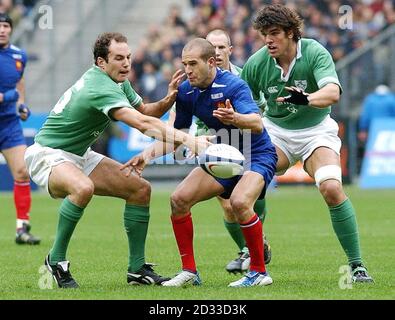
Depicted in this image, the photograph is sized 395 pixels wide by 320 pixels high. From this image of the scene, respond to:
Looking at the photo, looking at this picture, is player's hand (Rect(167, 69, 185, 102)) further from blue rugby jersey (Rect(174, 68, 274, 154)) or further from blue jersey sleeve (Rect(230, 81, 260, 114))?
blue jersey sleeve (Rect(230, 81, 260, 114))

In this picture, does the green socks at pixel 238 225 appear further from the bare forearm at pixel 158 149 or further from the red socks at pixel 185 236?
the bare forearm at pixel 158 149

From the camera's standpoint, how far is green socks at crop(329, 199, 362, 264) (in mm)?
9078

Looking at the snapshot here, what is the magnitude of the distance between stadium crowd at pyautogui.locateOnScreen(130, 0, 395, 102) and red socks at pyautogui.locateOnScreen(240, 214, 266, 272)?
15.4 metres

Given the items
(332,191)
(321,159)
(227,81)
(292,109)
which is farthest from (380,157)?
(227,81)

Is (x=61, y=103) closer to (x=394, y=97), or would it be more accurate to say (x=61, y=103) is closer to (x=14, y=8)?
(x=394, y=97)

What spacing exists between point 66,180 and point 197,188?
1.09 m

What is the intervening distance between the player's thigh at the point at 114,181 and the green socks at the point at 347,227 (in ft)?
5.45

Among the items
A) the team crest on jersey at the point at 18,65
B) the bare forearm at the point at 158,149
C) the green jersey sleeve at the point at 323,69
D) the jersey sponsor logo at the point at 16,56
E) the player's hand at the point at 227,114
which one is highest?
the jersey sponsor logo at the point at 16,56

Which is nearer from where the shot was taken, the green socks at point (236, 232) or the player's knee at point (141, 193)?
the player's knee at point (141, 193)

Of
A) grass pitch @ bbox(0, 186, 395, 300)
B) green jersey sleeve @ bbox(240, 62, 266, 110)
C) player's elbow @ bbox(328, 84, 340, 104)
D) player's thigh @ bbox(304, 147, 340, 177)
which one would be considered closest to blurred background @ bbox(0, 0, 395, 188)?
grass pitch @ bbox(0, 186, 395, 300)

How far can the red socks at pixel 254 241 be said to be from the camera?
28.3 feet

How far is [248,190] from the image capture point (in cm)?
861

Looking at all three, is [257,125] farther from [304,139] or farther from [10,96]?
[10,96]

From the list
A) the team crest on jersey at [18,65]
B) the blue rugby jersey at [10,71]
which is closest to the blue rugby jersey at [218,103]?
the blue rugby jersey at [10,71]
